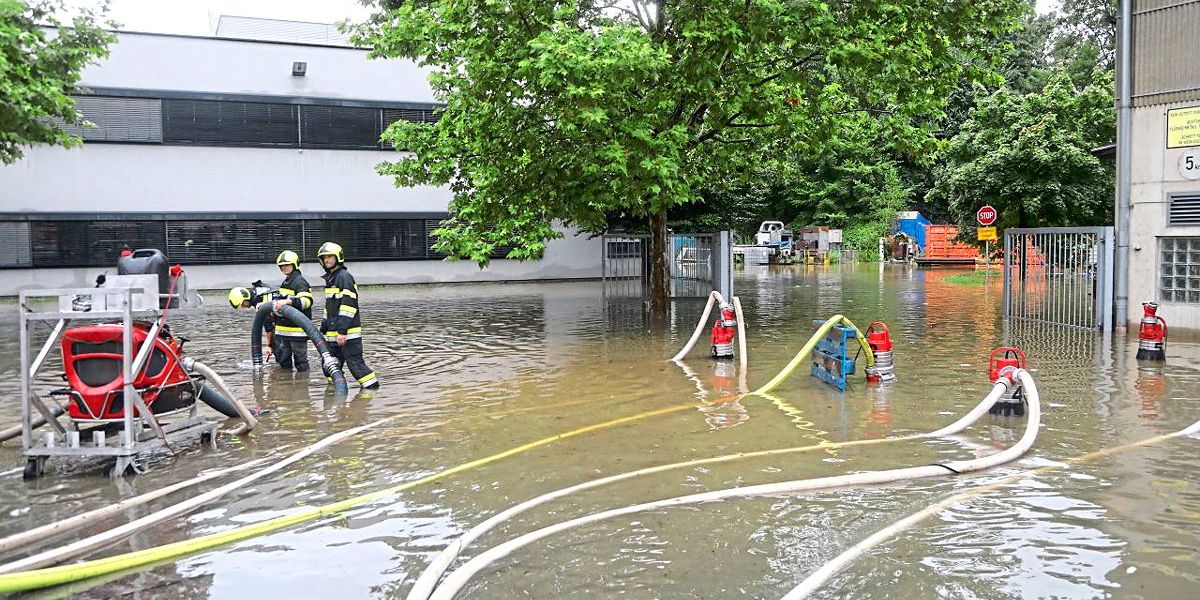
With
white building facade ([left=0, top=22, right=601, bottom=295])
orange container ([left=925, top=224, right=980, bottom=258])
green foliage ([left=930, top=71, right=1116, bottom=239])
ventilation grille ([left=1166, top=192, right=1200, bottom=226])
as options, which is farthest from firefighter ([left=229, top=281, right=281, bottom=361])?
orange container ([left=925, top=224, right=980, bottom=258])

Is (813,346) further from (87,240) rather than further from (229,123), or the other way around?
(87,240)

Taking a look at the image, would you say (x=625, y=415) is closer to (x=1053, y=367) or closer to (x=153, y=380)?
(x=153, y=380)

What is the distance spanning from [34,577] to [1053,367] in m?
11.2

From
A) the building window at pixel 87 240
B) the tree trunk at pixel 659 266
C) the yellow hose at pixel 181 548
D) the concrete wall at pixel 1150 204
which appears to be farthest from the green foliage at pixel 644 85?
the building window at pixel 87 240

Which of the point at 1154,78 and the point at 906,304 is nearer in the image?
the point at 1154,78

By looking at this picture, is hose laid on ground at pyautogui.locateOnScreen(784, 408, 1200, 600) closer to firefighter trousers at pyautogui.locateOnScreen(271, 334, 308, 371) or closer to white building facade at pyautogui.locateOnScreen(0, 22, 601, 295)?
firefighter trousers at pyautogui.locateOnScreen(271, 334, 308, 371)

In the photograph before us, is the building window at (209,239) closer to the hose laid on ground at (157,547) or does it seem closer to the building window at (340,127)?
the building window at (340,127)

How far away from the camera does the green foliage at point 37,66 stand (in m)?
17.1

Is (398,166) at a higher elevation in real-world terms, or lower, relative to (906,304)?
higher

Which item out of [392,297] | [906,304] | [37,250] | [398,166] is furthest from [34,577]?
[37,250]

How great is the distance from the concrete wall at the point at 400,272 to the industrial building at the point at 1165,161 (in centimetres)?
1894

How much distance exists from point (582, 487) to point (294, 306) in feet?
20.6

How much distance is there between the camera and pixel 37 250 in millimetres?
28078

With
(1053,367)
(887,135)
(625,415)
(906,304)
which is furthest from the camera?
(906,304)
